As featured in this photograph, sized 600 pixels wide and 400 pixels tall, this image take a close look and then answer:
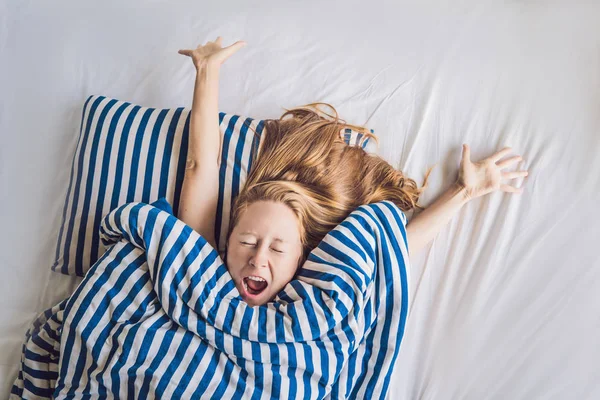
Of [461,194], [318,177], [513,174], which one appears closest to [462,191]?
[461,194]

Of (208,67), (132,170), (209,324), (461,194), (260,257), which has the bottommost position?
(209,324)

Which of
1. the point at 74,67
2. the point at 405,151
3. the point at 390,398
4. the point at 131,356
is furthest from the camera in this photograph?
the point at 74,67

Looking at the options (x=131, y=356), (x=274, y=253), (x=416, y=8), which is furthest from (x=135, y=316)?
(x=416, y=8)

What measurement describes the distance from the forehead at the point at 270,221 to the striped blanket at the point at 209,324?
6cm

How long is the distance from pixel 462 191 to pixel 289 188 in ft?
1.18

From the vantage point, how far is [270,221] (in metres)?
1.07

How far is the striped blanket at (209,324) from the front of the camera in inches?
37.9

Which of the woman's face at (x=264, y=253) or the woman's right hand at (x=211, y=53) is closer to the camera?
the woman's face at (x=264, y=253)

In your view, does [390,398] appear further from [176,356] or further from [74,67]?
[74,67]

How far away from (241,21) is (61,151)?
51 cm

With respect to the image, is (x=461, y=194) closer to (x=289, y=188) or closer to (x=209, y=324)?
(x=289, y=188)

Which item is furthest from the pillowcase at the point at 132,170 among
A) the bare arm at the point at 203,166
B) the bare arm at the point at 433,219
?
the bare arm at the point at 433,219

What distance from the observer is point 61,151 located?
127 centimetres

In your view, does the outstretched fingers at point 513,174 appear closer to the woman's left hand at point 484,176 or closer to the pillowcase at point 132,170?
the woman's left hand at point 484,176
